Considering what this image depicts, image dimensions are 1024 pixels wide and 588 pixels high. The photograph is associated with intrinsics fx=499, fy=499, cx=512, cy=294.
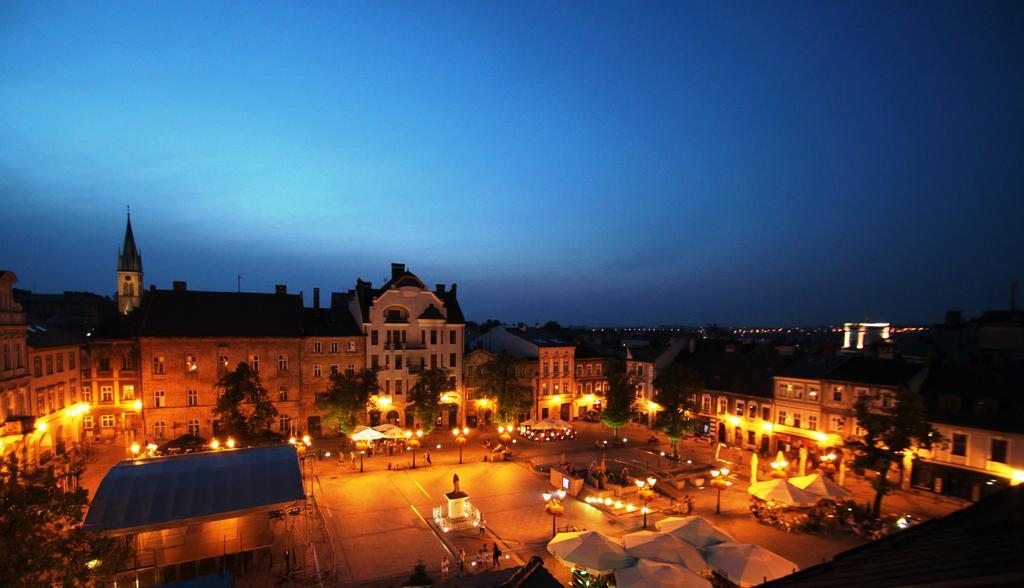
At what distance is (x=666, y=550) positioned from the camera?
18.6 meters

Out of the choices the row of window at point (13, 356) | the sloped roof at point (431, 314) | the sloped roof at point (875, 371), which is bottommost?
the sloped roof at point (875, 371)

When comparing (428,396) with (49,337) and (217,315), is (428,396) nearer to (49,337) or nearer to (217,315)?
(217,315)

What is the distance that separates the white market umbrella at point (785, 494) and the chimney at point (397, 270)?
34927 mm

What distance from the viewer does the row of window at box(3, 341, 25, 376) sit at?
32.2 metres

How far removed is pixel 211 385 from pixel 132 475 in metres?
21.4

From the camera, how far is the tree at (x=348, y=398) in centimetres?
3884

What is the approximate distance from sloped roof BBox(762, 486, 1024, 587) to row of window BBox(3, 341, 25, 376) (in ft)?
145

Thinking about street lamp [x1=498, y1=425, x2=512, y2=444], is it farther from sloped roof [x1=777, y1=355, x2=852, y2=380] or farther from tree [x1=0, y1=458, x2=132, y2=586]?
tree [x1=0, y1=458, x2=132, y2=586]

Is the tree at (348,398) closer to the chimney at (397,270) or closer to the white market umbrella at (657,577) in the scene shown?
the chimney at (397,270)

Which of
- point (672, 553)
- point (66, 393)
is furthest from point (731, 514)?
point (66, 393)

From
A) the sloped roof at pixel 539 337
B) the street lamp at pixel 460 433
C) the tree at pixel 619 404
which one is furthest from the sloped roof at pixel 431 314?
the tree at pixel 619 404

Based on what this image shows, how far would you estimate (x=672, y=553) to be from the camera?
18453 millimetres

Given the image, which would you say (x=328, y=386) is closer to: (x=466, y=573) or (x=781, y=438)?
(x=466, y=573)

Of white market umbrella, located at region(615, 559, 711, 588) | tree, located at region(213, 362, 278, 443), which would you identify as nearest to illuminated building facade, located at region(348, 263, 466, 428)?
tree, located at region(213, 362, 278, 443)
